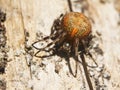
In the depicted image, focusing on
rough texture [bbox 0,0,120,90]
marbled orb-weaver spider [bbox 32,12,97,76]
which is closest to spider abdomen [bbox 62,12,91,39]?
marbled orb-weaver spider [bbox 32,12,97,76]

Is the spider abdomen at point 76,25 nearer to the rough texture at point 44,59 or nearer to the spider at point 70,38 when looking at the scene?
the spider at point 70,38

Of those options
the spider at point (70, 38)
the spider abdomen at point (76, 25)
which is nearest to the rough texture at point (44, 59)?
the spider at point (70, 38)

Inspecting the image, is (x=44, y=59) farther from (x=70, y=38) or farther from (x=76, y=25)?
(x=76, y=25)

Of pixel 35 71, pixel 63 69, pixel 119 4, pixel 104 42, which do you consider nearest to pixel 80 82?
pixel 63 69

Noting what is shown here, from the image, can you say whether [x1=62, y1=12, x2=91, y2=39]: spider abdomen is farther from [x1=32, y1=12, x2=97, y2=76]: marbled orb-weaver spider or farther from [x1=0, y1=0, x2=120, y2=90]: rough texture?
[x1=0, y1=0, x2=120, y2=90]: rough texture

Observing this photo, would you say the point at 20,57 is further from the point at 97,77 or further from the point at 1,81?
the point at 97,77

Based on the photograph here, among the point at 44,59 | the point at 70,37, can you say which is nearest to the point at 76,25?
the point at 70,37
